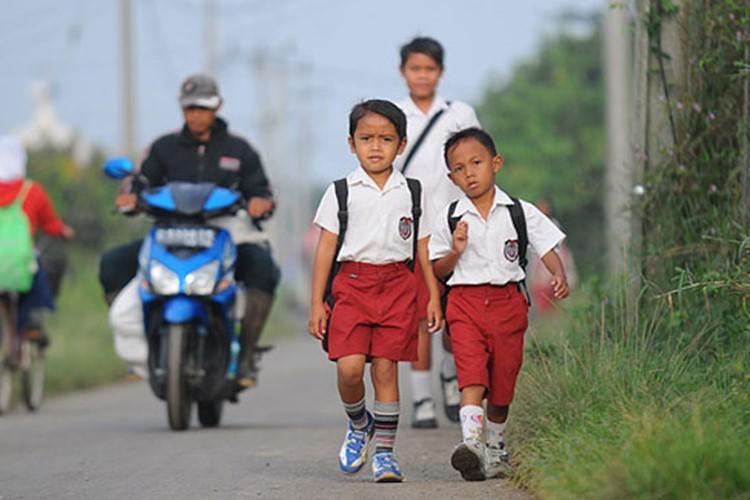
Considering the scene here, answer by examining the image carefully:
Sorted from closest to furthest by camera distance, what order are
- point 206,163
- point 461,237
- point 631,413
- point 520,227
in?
point 631,413 < point 461,237 < point 520,227 < point 206,163

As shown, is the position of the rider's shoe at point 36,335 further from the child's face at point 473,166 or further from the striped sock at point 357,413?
the child's face at point 473,166

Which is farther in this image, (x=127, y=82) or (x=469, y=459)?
(x=127, y=82)

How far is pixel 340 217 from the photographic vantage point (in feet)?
24.2

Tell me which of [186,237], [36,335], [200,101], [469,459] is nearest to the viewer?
[469,459]

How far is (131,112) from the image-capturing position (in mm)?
30453

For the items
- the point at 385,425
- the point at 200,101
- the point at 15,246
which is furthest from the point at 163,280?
the point at 15,246

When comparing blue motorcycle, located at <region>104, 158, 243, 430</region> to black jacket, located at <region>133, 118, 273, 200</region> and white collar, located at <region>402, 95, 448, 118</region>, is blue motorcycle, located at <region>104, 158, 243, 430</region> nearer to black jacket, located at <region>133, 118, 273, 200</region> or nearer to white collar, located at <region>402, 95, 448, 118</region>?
black jacket, located at <region>133, 118, 273, 200</region>

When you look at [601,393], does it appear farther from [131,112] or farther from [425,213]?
[131,112]

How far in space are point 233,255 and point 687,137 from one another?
276 cm

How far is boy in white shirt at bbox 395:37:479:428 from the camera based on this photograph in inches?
382

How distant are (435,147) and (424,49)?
573 millimetres

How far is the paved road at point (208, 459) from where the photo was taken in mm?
7055

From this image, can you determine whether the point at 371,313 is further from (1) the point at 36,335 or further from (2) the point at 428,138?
(1) the point at 36,335

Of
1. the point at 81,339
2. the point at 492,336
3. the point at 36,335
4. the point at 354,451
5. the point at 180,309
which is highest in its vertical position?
the point at 492,336
